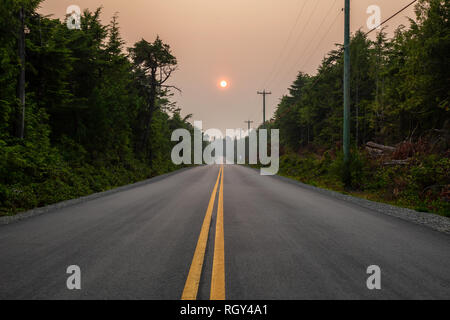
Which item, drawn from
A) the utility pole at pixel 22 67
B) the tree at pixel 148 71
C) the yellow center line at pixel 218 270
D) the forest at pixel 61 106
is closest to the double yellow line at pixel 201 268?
the yellow center line at pixel 218 270

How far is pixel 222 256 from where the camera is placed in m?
3.54

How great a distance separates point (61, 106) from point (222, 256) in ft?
46.9

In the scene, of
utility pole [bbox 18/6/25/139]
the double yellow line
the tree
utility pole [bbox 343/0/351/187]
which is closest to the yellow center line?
the double yellow line

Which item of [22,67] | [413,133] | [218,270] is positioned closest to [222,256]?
[218,270]

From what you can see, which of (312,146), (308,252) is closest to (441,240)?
(308,252)

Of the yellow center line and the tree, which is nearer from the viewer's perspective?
the yellow center line

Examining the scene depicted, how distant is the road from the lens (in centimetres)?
262

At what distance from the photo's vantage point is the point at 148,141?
2608 centimetres

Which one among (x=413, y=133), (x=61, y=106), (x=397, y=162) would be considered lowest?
(x=397, y=162)

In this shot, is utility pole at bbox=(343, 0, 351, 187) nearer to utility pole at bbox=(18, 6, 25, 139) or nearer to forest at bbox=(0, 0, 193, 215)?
forest at bbox=(0, 0, 193, 215)

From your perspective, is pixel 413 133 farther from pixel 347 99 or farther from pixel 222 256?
pixel 222 256

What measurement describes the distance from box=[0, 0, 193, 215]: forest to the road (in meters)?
4.10

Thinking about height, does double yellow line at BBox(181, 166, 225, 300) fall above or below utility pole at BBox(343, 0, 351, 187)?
below

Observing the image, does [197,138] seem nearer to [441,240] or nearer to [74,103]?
[74,103]
